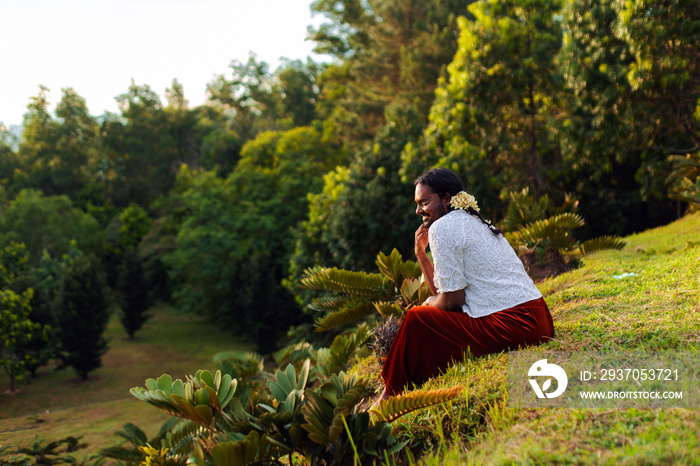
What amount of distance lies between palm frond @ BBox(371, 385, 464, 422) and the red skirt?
50 cm

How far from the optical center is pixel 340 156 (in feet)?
93.4

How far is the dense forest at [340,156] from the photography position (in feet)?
34.9

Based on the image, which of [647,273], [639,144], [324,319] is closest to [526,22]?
[639,144]

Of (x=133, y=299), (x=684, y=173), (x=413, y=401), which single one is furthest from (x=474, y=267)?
(x=133, y=299)

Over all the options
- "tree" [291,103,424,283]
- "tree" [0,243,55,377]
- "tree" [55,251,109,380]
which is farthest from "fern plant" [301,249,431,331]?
"tree" [0,243,55,377]

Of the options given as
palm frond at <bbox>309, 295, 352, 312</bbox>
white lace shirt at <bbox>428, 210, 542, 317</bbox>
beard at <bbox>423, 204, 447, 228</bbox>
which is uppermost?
beard at <bbox>423, 204, 447, 228</bbox>

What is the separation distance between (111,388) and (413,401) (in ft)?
67.9

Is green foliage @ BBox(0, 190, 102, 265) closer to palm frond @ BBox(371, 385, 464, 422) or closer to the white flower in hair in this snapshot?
the white flower in hair

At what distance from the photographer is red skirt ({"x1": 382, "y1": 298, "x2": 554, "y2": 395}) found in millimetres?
3367

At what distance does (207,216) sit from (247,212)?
243 cm

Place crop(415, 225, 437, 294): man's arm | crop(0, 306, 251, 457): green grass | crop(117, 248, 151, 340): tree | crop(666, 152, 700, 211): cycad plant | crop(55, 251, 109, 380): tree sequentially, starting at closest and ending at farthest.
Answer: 1. crop(415, 225, 437, 294): man's arm
2. crop(666, 152, 700, 211): cycad plant
3. crop(0, 306, 251, 457): green grass
4. crop(55, 251, 109, 380): tree
5. crop(117, 248, 151, 340): tree

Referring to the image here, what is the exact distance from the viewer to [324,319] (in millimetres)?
5672

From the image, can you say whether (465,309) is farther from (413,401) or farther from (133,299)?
(133,299)

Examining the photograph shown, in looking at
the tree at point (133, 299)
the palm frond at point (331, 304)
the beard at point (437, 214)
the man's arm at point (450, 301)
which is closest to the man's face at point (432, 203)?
the beard at point (437, 214)
